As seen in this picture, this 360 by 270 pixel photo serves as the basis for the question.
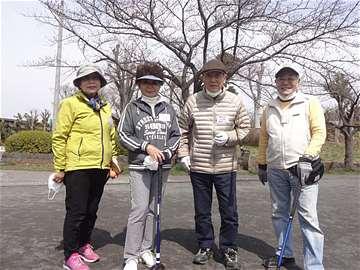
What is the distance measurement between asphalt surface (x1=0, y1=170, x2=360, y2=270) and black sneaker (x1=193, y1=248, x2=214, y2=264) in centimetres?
7

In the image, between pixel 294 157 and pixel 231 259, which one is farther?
pixel 231 259

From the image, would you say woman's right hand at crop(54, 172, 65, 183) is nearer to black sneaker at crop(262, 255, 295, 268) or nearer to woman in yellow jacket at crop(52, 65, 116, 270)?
woman in yellow jacket at crop(52, 65, 116, 270)

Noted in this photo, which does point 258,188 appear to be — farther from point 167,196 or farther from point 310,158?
point 310,158

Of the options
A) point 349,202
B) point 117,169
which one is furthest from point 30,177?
point 349,202

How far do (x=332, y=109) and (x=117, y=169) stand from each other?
43.1 feet

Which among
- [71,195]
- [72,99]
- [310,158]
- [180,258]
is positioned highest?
[72,99]

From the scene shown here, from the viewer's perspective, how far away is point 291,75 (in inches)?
137

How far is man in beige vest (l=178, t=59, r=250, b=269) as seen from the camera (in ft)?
12.1

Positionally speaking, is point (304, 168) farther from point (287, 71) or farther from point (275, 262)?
point (275, 262)

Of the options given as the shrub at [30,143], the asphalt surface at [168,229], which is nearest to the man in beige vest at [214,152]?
the asphalt surface at [168,229]

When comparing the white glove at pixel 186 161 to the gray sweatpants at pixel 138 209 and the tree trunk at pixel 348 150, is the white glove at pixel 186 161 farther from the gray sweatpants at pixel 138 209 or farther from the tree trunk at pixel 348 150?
the tree trunk at pixel 348 150

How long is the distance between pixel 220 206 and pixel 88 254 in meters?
1.31

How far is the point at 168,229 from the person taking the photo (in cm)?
488

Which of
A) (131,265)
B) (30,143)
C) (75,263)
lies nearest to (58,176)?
(75,263)
